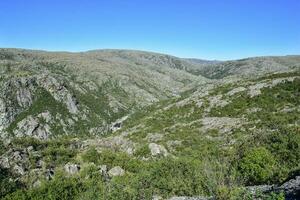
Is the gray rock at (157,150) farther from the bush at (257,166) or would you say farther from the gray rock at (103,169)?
the bush at (257,166)

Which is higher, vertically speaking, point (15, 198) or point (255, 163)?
point (255, 163)

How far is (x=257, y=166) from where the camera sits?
88750 mm

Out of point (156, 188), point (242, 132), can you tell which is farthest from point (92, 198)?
point (242, 132)

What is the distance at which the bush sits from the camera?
274 feet

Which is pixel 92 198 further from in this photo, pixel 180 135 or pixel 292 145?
pixel 180 135

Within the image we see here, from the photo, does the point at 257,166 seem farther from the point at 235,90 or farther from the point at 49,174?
the point at 235,90

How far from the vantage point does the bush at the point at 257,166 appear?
83.6 m

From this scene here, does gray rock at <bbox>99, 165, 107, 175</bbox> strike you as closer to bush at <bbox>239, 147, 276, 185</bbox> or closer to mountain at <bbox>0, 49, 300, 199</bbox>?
mountain at <bbox>0, 49, 300, 199</bbox>

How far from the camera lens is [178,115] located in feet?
616

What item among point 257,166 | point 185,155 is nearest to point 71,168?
point 185,155

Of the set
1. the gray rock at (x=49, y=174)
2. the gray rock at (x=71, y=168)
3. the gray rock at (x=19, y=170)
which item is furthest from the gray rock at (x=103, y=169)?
the gray rock at (x=19, y=170)

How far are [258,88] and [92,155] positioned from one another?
84604 mm

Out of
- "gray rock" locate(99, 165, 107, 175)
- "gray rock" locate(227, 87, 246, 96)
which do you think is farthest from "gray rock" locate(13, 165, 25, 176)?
"gray rock" locate(227, 87, 246, 96)

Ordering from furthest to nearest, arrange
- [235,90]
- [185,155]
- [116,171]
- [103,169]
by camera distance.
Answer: [235,90]
[185,155]
[103,169]
[116,171]
